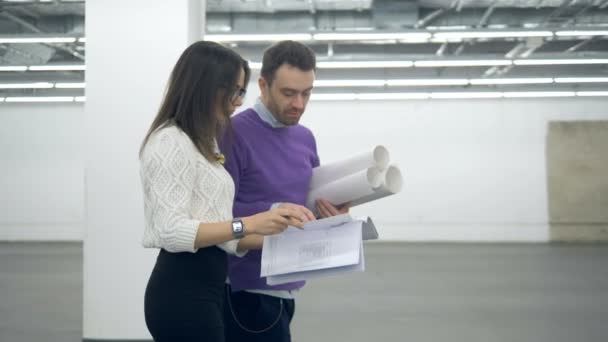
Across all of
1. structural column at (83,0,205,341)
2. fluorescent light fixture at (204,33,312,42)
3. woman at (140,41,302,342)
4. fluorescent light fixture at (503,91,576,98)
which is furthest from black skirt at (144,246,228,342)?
fluorescent light fixture at (503,91,576,98)

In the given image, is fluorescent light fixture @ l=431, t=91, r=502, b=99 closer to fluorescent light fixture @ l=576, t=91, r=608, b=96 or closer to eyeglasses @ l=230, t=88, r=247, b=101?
fluorescent light fixture @ l=576, t=91, r=608, b=96

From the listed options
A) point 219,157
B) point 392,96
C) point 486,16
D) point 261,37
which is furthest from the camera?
point 392,96

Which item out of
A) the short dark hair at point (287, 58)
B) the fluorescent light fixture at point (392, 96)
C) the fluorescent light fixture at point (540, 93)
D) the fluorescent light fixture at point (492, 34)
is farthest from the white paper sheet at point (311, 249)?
the fluorescent light fixture at point (540, 93)

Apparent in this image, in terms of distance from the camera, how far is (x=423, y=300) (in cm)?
695

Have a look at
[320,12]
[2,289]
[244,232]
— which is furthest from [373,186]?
[320,12]

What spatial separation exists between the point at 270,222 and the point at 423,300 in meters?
5.83

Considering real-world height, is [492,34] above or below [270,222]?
above

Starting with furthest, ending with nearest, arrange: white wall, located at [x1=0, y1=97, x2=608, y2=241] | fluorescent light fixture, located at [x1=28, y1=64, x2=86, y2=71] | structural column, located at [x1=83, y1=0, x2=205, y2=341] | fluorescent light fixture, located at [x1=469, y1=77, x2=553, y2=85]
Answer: white wall, located at [x1=0, y1=97, x2=608, y2=241] → fluorescent light fixture, located at [x1=469, y1=77, x2=553, y2=85] → fluorescent light fixture, located at [x1=28, y1=64, x2=86, y2=71] → structural column, located at [x1=83, y1=0, x2=205, y2=341]

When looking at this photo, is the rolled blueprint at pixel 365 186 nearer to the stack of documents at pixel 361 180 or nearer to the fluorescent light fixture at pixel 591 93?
the stack of documents at pixel 361 180

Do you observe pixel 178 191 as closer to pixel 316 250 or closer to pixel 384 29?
pixel 316 250

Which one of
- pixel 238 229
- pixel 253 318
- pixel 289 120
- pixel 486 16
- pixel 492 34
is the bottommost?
pixel 253 318

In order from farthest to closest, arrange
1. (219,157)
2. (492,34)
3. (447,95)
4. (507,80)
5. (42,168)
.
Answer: (42,168) → (447,95) → (507,80) → (492,34) → (219,157)

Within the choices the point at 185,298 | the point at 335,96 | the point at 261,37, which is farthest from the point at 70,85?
the point at 185,298

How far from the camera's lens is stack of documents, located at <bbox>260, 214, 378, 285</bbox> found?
1490 mm
